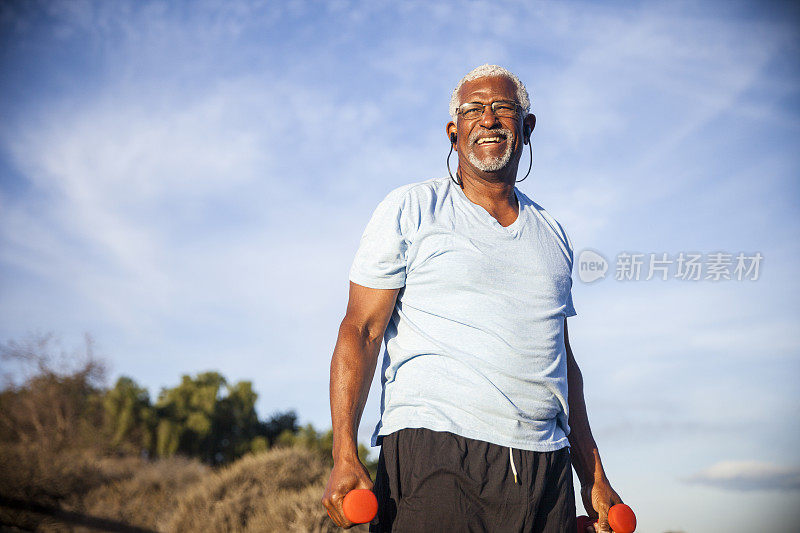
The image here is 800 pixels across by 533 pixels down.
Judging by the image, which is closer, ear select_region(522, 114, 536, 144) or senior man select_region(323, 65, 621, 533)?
senior man select_region(323, 65, 621, 533)

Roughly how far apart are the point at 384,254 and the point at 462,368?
16.8 inches

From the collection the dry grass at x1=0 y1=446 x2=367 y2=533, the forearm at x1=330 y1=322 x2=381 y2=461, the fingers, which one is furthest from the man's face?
the dry grass at x1=0 y1=446 x2=367 y2=533

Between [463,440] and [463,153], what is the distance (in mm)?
1028

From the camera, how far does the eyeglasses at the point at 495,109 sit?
2210 mm

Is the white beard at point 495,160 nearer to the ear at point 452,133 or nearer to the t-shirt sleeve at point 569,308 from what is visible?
the ear at point 452,133

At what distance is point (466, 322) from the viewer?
1.85 metres

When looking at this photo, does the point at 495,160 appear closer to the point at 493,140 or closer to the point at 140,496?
the point at 493,140

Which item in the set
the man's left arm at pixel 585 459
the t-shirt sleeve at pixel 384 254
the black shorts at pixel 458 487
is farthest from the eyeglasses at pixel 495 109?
the black shorts at pixel 458 487

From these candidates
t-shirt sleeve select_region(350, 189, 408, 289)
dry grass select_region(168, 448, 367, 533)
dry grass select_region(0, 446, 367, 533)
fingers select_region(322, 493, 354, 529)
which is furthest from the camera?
dry grass select_region(0, 446, 367, 533)

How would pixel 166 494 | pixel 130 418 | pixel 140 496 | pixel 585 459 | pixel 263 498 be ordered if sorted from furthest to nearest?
pixel 130 418
pixel 140 496
pixel 166 494
pixel 263 498
pixel 585 459

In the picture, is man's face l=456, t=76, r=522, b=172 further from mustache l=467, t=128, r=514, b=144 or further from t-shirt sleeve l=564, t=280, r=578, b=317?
t-shirt sleeve l=564, t=280, r=578, b=317

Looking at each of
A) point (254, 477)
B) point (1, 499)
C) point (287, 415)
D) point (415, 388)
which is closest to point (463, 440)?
point (415, 388)

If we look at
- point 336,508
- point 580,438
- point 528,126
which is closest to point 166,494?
point 580,438

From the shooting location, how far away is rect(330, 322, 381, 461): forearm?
1.75 metres
